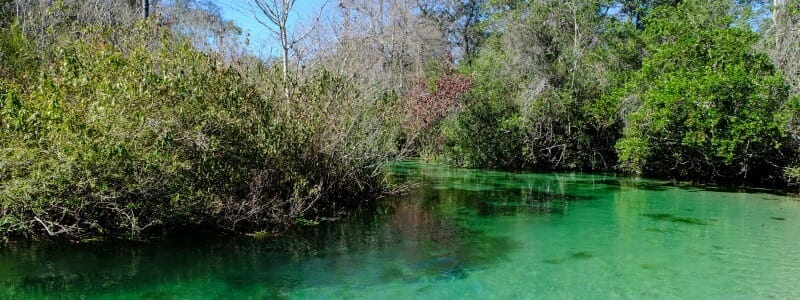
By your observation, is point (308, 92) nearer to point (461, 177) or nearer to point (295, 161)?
point (295, 161)

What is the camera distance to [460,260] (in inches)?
315

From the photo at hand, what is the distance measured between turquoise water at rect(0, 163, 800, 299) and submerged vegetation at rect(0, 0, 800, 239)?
67cm

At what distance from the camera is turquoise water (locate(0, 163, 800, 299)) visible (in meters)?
6.64

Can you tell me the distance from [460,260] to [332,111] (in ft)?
14.0

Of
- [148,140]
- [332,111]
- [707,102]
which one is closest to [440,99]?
[707,102]

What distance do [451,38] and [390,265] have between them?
96.9 ft

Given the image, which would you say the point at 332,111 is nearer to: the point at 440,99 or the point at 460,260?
the point at 460,260

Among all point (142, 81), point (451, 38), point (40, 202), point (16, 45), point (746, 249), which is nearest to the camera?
point (40, 202)

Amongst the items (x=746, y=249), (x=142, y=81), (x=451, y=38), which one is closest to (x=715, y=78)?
(x=746, y=249)

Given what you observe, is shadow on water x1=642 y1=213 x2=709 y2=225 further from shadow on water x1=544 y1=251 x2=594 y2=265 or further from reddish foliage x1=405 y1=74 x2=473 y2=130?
reddish foliage x1=405 y1=74 x2=473 y2=130

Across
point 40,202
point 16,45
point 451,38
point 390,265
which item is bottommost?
point 390,265

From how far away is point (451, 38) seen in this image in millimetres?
35906

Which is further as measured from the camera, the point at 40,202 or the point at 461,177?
the point at 461,177

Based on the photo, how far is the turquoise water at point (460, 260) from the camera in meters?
6.64
